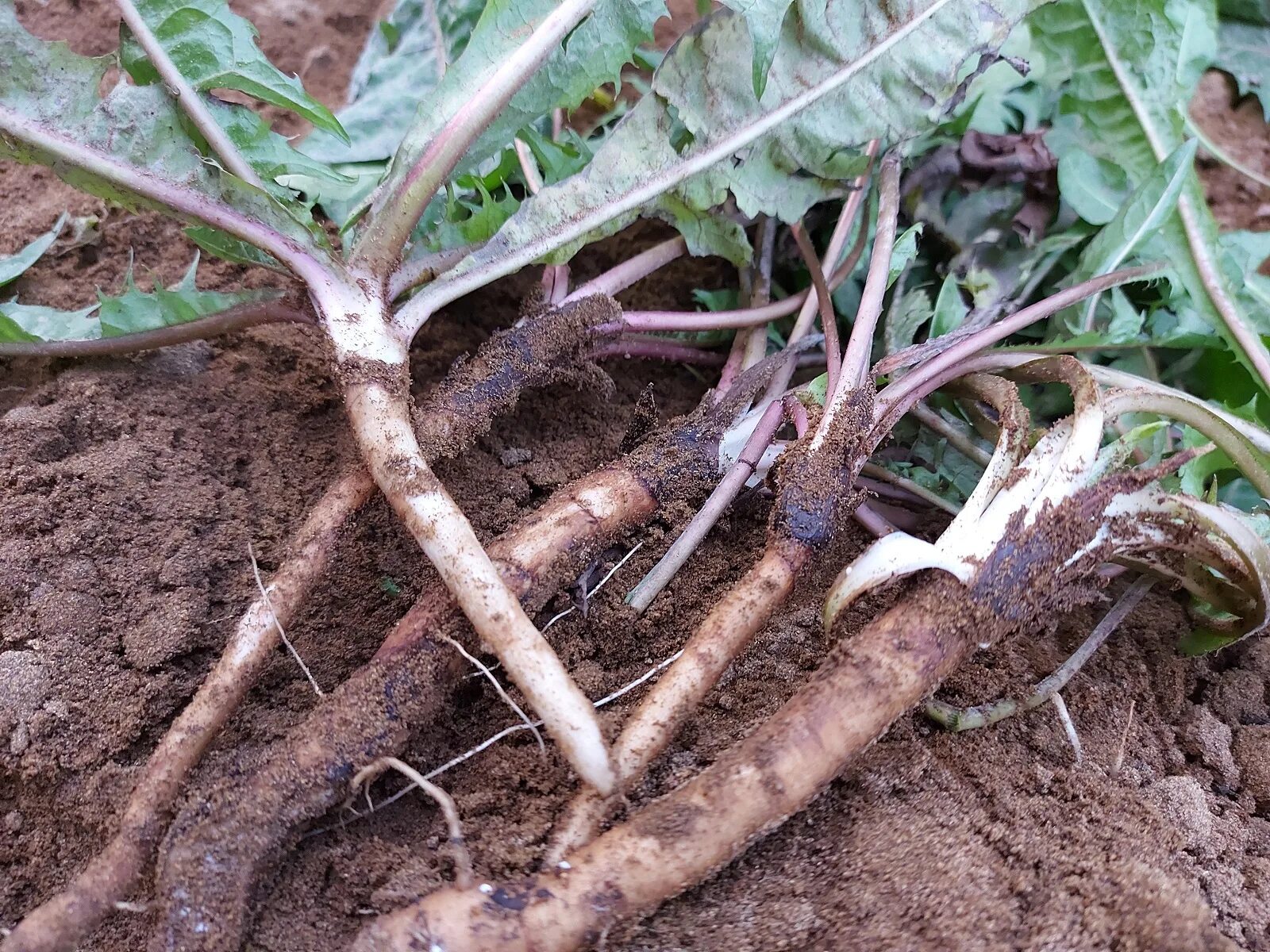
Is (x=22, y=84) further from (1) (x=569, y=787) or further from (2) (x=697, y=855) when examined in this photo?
(2) (x=697, y=855)

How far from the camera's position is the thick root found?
940 mm

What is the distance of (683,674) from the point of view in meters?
1.07

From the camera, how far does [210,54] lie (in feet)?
4.34

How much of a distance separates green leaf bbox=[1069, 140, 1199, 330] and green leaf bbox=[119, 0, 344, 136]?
4.48ft

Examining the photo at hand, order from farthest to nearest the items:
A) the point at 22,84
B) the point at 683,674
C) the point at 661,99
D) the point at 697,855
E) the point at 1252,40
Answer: the point at 1252,40 < the point at 661,99 < the point at 22,84 < the point at 683,674 < the point at 697,855

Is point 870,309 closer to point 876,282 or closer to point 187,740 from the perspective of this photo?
point 876,282

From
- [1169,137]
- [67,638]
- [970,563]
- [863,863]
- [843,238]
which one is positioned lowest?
[863,863]

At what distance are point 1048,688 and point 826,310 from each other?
27.5 inches

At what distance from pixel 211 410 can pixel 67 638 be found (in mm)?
450

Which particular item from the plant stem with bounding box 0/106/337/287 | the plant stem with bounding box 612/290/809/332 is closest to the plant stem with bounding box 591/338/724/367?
the plant stem with bounding box 612/290/809/332

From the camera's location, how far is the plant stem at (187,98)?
1286 millimetres

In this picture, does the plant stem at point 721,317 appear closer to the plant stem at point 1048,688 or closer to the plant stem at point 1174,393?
the plant stem at point 1174,393

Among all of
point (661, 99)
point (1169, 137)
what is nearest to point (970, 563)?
point (661, 99)

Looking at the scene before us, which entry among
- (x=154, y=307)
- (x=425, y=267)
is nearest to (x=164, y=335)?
(x=154, y=307)
